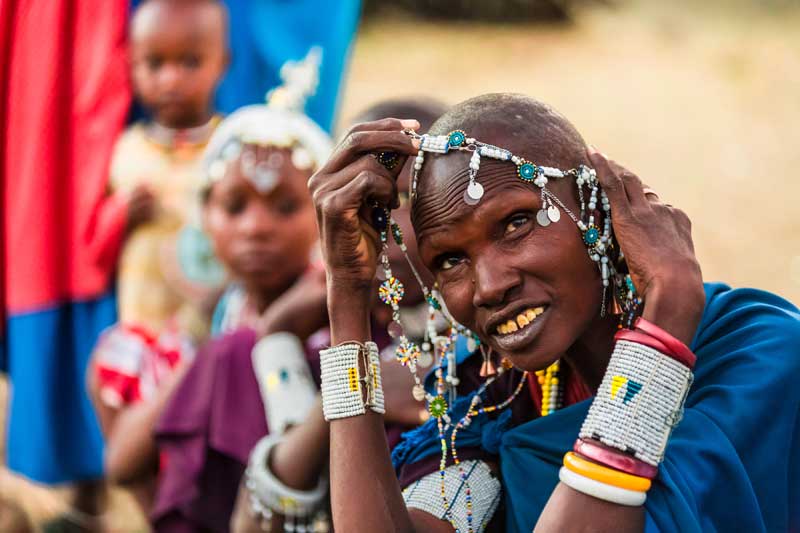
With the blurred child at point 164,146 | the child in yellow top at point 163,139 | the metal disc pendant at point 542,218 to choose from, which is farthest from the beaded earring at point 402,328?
the child in yellow top at point 163,139

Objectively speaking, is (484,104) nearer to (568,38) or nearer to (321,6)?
(321,6)

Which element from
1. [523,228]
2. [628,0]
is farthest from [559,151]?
[628,0]

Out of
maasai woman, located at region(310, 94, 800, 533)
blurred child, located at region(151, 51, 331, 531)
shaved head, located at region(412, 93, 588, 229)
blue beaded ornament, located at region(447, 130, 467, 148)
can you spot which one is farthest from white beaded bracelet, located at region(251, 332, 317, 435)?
blue beaded ornament, located at region(447, 130, 467, 148)

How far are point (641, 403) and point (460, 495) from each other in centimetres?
61

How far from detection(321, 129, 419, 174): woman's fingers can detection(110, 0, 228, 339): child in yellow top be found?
3111 millimetres

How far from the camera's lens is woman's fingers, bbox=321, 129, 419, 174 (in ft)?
7.79

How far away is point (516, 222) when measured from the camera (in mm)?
2330

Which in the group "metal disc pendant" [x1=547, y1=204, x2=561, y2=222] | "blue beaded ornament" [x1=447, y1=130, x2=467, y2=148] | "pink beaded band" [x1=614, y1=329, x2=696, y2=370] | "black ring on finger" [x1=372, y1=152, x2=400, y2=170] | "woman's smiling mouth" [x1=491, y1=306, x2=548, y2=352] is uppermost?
"blue beaded ornament" [x1=447, y1=130, x2=467, y2=148]

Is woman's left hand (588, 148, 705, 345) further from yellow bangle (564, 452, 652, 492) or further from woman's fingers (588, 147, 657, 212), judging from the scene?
yellow bangle (564, 452, 652, 492)

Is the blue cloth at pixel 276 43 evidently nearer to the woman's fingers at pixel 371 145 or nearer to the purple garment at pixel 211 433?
the purple garment at pixel 211 433

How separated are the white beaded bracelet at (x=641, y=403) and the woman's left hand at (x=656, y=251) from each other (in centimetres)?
8

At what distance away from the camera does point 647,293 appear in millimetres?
2209

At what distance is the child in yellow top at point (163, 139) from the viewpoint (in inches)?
215

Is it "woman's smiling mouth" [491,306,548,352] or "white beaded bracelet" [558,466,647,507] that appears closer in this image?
"white beaded bracelet" [558,466,647,507]
